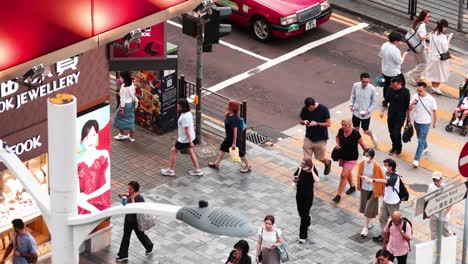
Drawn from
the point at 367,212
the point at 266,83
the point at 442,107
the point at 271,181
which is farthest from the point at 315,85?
the point at 367,212

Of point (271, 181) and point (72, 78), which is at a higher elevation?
point (72, 78)

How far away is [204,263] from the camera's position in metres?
18.0

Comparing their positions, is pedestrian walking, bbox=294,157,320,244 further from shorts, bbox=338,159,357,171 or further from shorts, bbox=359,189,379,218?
shorts, bbox=338,159,357,171

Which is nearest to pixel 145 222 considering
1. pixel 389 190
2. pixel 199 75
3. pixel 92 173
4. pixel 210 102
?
pixel 92 173

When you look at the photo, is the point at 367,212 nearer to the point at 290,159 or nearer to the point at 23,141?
the point at 290,159

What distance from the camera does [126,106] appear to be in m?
21.6

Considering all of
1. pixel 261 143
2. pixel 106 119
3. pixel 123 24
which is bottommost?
pixel 261 143

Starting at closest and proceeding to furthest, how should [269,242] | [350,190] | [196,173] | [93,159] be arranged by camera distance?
1. [269,242]
2. [93,159]
3. [350,190]
4. [196,173]

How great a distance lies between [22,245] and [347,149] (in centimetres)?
610

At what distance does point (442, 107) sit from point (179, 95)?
5346 millimetres

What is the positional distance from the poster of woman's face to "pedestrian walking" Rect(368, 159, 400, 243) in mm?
4052

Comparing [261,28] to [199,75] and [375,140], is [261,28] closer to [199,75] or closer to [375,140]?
[199,75]

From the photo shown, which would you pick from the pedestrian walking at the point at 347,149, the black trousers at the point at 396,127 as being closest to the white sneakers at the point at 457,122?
the black trousers at the point at 396,127

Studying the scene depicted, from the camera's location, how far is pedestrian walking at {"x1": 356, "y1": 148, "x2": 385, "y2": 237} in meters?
18.3
